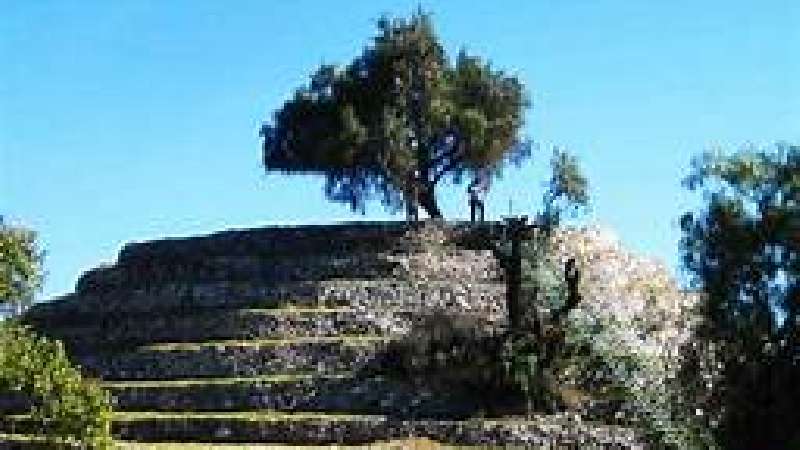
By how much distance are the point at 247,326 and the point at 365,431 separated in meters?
11.3

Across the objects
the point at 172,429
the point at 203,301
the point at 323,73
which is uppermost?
the point at 323,73

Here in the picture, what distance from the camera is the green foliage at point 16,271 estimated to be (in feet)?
197

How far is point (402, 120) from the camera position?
85.1 m

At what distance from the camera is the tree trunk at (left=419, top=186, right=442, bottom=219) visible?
288 ft

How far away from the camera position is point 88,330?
253 ft

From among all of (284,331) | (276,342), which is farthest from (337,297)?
(276,342)

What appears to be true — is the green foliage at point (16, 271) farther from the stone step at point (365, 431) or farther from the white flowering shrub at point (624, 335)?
the white flowering shrub at point (624, 335)

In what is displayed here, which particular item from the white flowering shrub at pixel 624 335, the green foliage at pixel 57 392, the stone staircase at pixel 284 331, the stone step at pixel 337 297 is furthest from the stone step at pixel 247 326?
the green foliage at pixel 57 392

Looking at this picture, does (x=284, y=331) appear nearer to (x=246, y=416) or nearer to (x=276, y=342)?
(x=276, y=342)

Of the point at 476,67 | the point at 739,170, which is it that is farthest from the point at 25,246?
the point at 476,67

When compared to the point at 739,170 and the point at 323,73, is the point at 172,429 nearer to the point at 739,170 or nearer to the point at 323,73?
the point at 739,170

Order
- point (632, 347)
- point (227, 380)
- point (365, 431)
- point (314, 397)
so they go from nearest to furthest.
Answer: point (365, 431) → point (314, 397) → point (227, 380) → point (632, 347)

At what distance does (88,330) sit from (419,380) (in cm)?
1667

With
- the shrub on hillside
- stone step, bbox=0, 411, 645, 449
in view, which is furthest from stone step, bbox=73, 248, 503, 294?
stone step, bbox=0, 411, 645, 449
